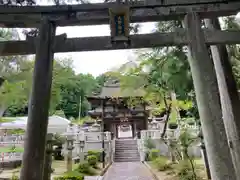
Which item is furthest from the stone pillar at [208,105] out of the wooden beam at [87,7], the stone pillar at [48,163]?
the stone pillar at [48,163]

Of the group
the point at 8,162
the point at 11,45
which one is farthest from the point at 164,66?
the point at 8,162

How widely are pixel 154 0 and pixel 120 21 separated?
29.4 inches

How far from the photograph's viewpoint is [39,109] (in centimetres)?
297

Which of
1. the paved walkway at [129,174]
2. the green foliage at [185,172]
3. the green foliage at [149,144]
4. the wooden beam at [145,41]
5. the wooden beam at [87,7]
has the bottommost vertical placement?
the paved walkway at [129,174]

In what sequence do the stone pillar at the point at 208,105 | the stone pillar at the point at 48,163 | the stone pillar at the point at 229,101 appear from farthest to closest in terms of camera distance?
the stone pillar at the point at 48,163, the stone pillar at the point at 229,101, the stone pillar at the point at 208,105

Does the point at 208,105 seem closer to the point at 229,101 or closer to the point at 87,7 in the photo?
the point at 229,101

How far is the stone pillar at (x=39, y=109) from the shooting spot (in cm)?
277

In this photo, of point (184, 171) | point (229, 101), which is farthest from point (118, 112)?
point (229, 101)

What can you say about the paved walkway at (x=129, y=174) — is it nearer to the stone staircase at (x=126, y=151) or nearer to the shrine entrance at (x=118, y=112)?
the stone staircase at (x=126, y=151)

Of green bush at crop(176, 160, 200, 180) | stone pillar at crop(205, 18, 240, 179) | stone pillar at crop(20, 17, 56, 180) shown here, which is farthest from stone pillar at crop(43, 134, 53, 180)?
green bush at crop(176, 160, 200, 180)

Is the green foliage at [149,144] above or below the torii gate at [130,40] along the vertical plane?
below

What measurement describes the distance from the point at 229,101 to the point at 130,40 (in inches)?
94.8

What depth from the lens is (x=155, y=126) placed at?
16.7 m

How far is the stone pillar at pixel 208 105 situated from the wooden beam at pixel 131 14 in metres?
0.21
